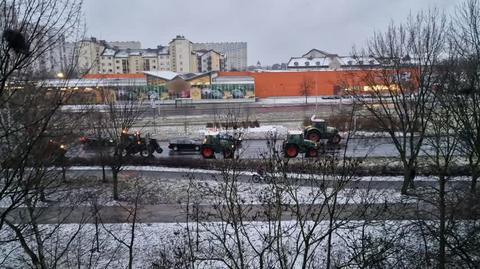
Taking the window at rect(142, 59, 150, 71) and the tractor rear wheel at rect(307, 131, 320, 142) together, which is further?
the window at rect(142, 59, 150, 71)

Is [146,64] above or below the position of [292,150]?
above

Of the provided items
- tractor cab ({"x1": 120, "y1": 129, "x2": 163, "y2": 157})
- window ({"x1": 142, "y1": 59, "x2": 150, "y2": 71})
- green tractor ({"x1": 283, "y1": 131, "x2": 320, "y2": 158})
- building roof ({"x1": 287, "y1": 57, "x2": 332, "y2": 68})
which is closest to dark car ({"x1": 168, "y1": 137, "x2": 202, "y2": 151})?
tractor cab ({"x1": 120, "y1": 129, "x2": 163, "y2": 157})

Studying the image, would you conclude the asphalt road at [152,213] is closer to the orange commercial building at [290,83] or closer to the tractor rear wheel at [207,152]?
the tractor rear wheel at [207,152]

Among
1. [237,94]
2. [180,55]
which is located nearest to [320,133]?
[237,94]

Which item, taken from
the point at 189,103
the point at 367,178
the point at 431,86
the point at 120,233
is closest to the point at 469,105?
the point at 431,86

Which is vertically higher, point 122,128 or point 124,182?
point 122,128

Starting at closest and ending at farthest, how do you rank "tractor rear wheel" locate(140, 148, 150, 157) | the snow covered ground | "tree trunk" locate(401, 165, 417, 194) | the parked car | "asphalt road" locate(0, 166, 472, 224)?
the snow covered ground
"asphalt road" locate(0, 166, 472, 224)
"tree trunk" locate(401, 165, 417, 194)
"tractor rear wheel" locate(140, 148, 150, 157)
the parked car

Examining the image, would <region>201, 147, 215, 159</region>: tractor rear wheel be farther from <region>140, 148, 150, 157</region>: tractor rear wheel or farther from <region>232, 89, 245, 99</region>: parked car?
<region>232, 89, 245, 99</region>: parked car

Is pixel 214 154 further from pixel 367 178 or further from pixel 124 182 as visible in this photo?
pixel 367 178

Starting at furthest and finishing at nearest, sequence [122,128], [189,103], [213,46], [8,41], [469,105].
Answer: [213,46]
[189,103]
[122,128]
[469,105]
[8,41]

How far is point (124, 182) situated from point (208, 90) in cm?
4209

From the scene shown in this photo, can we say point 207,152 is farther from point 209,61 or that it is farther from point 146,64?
point 146,64

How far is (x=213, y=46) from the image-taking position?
143 meters

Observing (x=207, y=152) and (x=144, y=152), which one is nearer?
(x=207, y=152)
